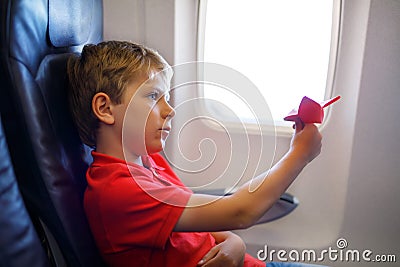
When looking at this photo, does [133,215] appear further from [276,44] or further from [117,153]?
[276,44]

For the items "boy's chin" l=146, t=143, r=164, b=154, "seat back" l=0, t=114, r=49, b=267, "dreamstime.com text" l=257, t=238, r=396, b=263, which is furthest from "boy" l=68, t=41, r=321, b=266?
"dreamstime.com text" l=257, t=238, r=396, b=263

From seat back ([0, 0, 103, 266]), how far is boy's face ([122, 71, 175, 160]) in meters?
0.14

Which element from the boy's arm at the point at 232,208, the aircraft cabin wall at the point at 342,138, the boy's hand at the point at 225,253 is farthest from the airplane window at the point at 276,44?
the boy's arm at the point at 232,208

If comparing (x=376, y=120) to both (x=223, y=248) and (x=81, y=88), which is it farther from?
(x=81, y=88)

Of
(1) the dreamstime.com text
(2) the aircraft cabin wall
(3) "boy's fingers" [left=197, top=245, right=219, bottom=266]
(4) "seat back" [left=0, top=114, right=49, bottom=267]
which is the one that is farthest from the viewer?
(1) the dreamstime.com text

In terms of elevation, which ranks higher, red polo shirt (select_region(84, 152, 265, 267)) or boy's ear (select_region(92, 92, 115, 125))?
boy's ear (select_region(92, 92, 115, 125))

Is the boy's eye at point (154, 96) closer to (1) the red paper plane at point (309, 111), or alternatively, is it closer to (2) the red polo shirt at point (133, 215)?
(2) the red polo shirt at point (133, 215)

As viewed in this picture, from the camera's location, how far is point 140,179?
848 mm

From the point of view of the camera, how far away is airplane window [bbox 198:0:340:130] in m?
1.46

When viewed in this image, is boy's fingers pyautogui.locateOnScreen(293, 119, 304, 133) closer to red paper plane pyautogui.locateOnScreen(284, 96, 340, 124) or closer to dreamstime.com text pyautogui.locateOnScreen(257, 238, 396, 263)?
red paper plane pyautogui.locateOnScreen(284, 96, 340, 124)

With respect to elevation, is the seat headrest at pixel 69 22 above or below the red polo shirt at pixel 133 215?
above

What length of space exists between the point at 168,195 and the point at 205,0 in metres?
0.90

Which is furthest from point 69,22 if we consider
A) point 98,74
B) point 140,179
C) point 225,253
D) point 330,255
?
point 330,255

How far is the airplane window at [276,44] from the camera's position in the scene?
1.46 m
